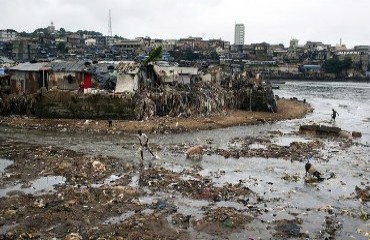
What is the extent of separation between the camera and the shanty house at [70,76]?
3294cm

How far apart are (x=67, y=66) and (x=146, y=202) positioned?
22.3 meters

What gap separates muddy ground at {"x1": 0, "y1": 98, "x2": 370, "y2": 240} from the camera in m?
11.5

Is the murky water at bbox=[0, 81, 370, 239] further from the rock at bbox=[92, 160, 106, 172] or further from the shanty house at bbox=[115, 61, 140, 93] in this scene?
the shanty house at bbox=[115, 61, 140, 93]

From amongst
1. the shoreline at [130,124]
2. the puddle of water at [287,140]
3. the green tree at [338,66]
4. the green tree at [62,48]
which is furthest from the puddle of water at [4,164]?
the green tree at [338,66]

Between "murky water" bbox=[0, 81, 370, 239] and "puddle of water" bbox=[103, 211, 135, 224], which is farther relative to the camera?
"murky water" bbox=[0, 81, 370, 239]

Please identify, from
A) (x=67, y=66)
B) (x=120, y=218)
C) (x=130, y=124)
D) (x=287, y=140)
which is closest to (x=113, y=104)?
(x=130, y=124)

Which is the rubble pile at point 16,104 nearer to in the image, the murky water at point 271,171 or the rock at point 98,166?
the murky water at point 271,171

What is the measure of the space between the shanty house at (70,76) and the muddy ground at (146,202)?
42.6 feet

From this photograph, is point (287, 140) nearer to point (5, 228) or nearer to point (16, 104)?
point (5, 228)

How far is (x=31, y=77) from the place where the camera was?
33.7m

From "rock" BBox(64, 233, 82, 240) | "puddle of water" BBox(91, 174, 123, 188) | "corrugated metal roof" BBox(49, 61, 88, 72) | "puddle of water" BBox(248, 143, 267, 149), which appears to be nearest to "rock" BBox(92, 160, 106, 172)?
"puddle of water" BBox(91, 174, 123, 188)

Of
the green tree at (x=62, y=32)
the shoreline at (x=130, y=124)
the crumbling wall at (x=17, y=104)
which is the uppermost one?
the green tree at (x=62, y=32)

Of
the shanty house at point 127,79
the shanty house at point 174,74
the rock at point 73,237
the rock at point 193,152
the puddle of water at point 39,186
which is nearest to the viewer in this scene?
the rock at point 73,237

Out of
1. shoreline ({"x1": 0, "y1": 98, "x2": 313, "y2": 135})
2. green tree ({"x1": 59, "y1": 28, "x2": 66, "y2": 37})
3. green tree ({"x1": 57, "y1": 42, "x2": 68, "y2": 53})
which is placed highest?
green tree ({"x1": 59, "y1": 28, "x2": 66, "y2": 37})
